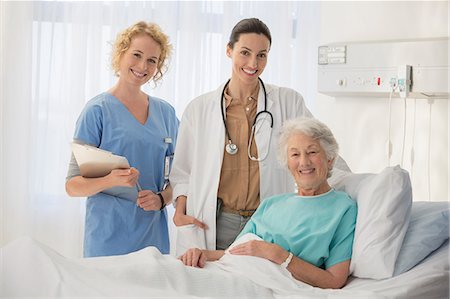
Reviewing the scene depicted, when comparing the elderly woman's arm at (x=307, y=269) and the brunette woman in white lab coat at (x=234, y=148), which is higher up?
the brunette woman in white lab coat at (x=234, y=148)

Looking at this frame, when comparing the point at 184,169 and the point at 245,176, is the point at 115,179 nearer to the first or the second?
the point at 184,169

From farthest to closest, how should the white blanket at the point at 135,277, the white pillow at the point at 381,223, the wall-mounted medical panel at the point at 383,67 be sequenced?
the wall-mounted medical panel at the point at 383,67
the white pillow at the point at 381,223
the white blanket at the point at 135,277

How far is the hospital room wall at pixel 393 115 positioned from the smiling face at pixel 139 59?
3.02ft

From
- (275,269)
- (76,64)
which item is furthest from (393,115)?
(76,64)

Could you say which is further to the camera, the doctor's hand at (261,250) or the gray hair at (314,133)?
the gray hair at (314,133)

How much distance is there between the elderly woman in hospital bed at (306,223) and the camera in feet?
6.84

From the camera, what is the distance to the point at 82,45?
3701 mm

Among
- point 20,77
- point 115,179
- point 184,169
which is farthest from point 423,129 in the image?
point 20,77

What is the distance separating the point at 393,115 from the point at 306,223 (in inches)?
41.2

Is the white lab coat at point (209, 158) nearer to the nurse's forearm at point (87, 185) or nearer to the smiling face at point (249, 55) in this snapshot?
the smiling face at point (249, 55)

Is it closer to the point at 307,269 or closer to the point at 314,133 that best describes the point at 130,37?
the point at 314,133

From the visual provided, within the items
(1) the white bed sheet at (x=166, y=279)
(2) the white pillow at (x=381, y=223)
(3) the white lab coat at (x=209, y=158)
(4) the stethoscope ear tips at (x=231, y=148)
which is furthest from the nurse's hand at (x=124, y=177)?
(2) the white pillow at (x=381, y=223)

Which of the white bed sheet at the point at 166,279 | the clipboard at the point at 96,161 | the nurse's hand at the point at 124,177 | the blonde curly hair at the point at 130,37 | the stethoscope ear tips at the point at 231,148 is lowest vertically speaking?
the white bed sheet at the point at 166,279

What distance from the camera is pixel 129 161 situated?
2.72 meters
